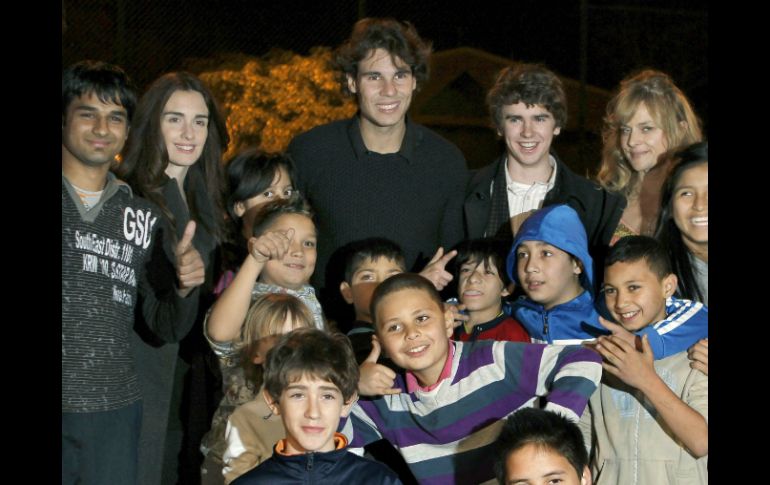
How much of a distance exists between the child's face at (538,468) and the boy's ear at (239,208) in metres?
1.79

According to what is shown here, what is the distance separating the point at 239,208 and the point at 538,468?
6.25 ft

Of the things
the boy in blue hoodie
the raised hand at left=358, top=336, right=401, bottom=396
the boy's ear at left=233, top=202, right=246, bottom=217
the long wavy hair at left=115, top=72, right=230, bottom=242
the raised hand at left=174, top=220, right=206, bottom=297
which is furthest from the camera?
the boy's ear at left=233, top=202, right=246, bottom=217

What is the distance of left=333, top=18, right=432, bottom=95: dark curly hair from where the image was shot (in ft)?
15.1

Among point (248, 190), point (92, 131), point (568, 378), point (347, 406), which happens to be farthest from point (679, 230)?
point (92, 131)

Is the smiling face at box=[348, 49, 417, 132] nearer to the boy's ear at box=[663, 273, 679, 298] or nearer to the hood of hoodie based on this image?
the hood of hoodie

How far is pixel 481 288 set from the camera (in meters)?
4.34

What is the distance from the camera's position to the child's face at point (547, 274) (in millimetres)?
4121

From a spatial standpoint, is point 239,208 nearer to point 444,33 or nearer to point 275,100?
point 275,100

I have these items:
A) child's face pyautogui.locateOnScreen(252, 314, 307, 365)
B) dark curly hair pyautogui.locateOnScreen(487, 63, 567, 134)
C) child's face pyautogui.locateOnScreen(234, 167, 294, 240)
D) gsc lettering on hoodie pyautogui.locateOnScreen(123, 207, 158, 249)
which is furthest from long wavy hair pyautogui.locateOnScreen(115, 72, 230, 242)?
dark curly hair pyautogui.locateOnScreen(487, 63, 567, 134)

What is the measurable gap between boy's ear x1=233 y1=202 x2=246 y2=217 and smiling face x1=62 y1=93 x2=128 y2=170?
78 cm

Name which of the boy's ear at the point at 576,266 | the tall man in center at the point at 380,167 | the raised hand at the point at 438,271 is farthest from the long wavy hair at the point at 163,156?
the boy's ear at the point at 576,266

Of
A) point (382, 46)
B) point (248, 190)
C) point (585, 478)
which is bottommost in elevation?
point (585, 478)
